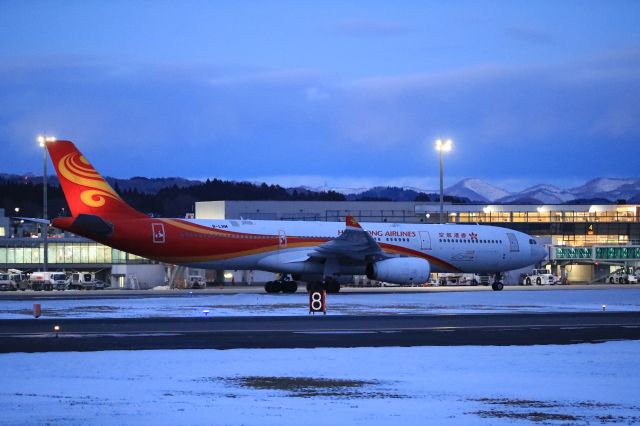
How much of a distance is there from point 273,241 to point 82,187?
10.1m

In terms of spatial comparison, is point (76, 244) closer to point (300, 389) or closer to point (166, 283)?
point (166, 283)

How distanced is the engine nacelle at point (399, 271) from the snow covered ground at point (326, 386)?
31.4 m

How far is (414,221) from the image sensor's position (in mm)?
98438

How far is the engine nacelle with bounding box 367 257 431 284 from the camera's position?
53188mm

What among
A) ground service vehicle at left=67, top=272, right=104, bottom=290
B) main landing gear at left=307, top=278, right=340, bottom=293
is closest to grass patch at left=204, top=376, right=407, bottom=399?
main landing gear at left=307, top=278, right=340, bottom=293

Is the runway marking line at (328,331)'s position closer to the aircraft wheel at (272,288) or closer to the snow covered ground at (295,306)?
the snow covered ground at (295,306)

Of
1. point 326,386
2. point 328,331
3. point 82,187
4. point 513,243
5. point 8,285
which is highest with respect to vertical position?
point 82,187

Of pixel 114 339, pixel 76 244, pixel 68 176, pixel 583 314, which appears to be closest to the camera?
pixel 114 339

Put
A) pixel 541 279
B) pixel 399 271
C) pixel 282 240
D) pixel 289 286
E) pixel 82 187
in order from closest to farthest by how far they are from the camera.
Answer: pixel 82 187
pixel 399 271
pixel 282 240
pixel 289 286
pixel 541 279

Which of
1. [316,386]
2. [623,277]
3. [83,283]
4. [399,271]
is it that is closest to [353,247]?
[399,271]

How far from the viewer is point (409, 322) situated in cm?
3030

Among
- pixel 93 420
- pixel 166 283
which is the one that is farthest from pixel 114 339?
pixel 166 283

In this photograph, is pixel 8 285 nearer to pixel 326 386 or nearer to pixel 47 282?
pixel 47 282

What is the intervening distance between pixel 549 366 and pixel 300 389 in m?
5.25
